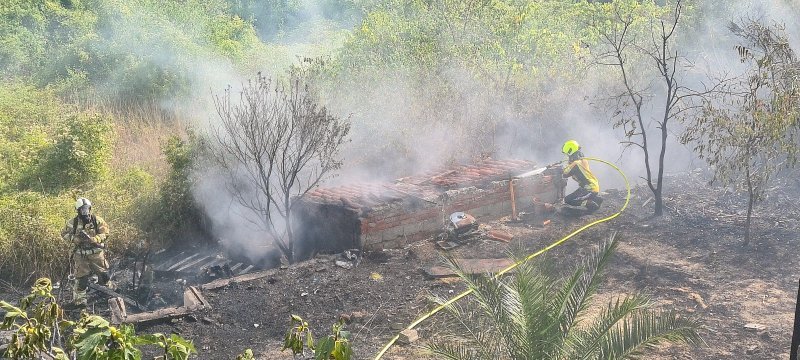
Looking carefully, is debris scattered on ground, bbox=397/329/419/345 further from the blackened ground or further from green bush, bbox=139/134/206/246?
green bush, bbox=139/134/206/246

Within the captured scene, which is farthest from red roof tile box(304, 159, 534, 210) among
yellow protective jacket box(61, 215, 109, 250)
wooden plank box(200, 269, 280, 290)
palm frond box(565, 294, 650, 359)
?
palm frond box(565, 294, 650, 359)

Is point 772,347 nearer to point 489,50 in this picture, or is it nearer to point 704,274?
point 704,274

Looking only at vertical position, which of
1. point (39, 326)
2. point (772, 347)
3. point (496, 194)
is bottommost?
point (772, 347)

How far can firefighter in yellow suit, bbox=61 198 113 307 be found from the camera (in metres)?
10.1

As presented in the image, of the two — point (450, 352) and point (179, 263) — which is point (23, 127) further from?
point (450, 352)

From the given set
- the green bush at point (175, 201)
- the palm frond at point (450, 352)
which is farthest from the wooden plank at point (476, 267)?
the green bush at point (175, 201)

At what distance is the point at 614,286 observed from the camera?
980cm

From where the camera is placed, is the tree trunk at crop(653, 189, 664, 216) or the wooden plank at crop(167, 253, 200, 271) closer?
the wooden plank at crop(167, 253, 200, 271)

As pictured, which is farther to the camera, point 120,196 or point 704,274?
point 120,196

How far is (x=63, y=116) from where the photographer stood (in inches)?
615

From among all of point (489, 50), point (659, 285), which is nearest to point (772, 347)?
point (659, 285)

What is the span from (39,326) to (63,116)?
1360 cm

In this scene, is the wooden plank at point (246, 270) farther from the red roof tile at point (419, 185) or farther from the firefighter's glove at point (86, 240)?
the firefighter's glove at point (86, 240)

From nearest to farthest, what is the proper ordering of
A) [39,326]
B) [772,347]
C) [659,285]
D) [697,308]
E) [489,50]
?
[39,326] → [772,347] → [697,308] → [659,285] → [489,50]
